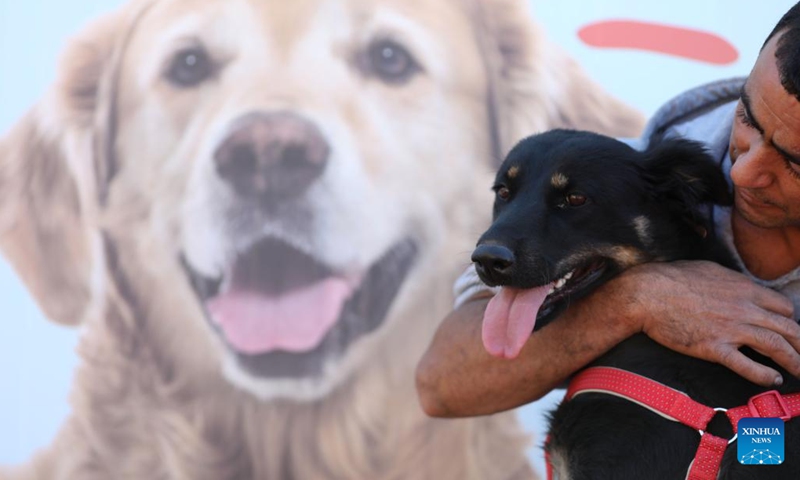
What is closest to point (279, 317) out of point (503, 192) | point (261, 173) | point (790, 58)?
point (261, 173)

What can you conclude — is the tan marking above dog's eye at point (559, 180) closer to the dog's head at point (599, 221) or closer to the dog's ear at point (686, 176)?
the dog's head at point (599, 221)

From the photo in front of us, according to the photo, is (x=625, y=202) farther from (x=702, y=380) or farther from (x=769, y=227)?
(x=702, y=380)

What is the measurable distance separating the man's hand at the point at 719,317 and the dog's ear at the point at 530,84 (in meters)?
1.40

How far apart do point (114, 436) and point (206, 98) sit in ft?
4.07

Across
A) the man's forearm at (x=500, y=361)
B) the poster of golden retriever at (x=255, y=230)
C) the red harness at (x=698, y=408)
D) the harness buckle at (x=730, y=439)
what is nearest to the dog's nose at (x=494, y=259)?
the man's forearm at (x=500, y=361)

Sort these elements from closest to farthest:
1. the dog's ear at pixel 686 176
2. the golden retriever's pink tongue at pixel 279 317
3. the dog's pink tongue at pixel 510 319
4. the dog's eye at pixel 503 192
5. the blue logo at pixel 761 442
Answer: the blue logo at pixel 761 442, the dog's pink tongue at pixel 510 319, the dog's ear at pixel 686 176, the dog's eye at pixel 503 192, the golden retriever's pink tongue at pixel 279 317

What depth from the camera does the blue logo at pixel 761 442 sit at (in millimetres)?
1628

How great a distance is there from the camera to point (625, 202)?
6.36ft

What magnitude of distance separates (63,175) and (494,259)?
1.93 meters

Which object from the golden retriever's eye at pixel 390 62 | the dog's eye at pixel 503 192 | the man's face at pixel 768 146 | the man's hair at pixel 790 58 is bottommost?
the dog's eye at pixel 503 192

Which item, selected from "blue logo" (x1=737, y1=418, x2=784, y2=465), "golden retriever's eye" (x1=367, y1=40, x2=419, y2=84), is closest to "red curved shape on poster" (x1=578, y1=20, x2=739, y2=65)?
"golden retriever's eye" (x1=367, y1=40, x2=419, y2=84)

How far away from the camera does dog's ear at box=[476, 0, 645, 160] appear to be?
10.4ft

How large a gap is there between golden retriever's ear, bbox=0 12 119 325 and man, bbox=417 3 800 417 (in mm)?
1539

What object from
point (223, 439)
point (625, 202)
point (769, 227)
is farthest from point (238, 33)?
point (769, 227)
